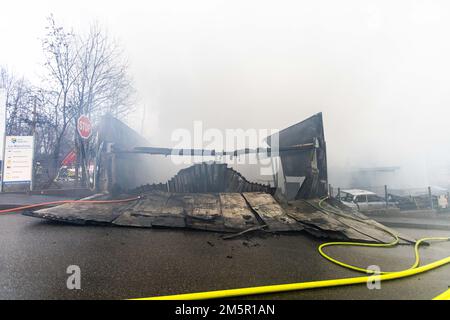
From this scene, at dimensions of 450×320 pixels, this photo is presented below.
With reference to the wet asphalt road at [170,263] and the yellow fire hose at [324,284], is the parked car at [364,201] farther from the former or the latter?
the yellow fire hose at [324,284]

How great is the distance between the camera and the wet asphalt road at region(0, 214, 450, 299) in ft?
4.32

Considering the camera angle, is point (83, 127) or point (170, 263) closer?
point (170, 263)

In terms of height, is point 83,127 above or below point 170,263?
above

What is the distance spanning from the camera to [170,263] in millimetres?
1654

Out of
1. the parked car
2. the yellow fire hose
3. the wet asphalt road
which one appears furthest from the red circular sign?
the parked car

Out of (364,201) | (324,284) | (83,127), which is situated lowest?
(364,201)

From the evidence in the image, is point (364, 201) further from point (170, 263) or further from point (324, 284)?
point (170, 263)

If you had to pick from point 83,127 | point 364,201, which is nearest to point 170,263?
point 83,127

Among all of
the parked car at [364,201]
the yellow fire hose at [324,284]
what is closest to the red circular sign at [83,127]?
the yellow fire hose at [324,284]
